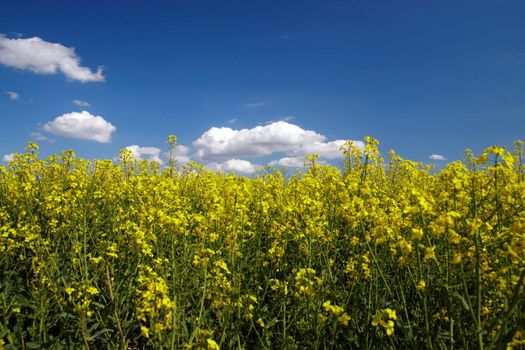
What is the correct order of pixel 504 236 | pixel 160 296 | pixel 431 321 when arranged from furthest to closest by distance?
pixel 431 321 < pixel 504 236 < pixel 160 296

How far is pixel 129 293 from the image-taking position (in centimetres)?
321

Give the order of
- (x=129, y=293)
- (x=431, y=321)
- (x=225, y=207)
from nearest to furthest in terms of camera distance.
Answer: (x=431, y=321)
(x=129, y=293)
(x=225, y=207)

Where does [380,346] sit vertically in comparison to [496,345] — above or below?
below

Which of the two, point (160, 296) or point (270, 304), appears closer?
point (160, 296)

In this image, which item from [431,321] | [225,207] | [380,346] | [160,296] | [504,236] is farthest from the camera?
[225,207]

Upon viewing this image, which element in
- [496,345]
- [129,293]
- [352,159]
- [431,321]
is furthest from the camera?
[352,159]

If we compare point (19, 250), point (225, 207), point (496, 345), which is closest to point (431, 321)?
point (496, 345)

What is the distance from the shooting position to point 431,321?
9.73ft

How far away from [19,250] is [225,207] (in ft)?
8.56

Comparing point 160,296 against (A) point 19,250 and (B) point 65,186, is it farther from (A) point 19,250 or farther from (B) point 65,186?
(B) point 65,186

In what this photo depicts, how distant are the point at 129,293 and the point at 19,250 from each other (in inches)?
77.8

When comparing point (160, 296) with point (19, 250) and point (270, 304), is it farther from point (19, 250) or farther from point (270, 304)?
point (19, 250)

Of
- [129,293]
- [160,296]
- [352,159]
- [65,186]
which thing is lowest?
[129,293]

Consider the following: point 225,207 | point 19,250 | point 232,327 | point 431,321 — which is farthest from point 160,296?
point 19,250
